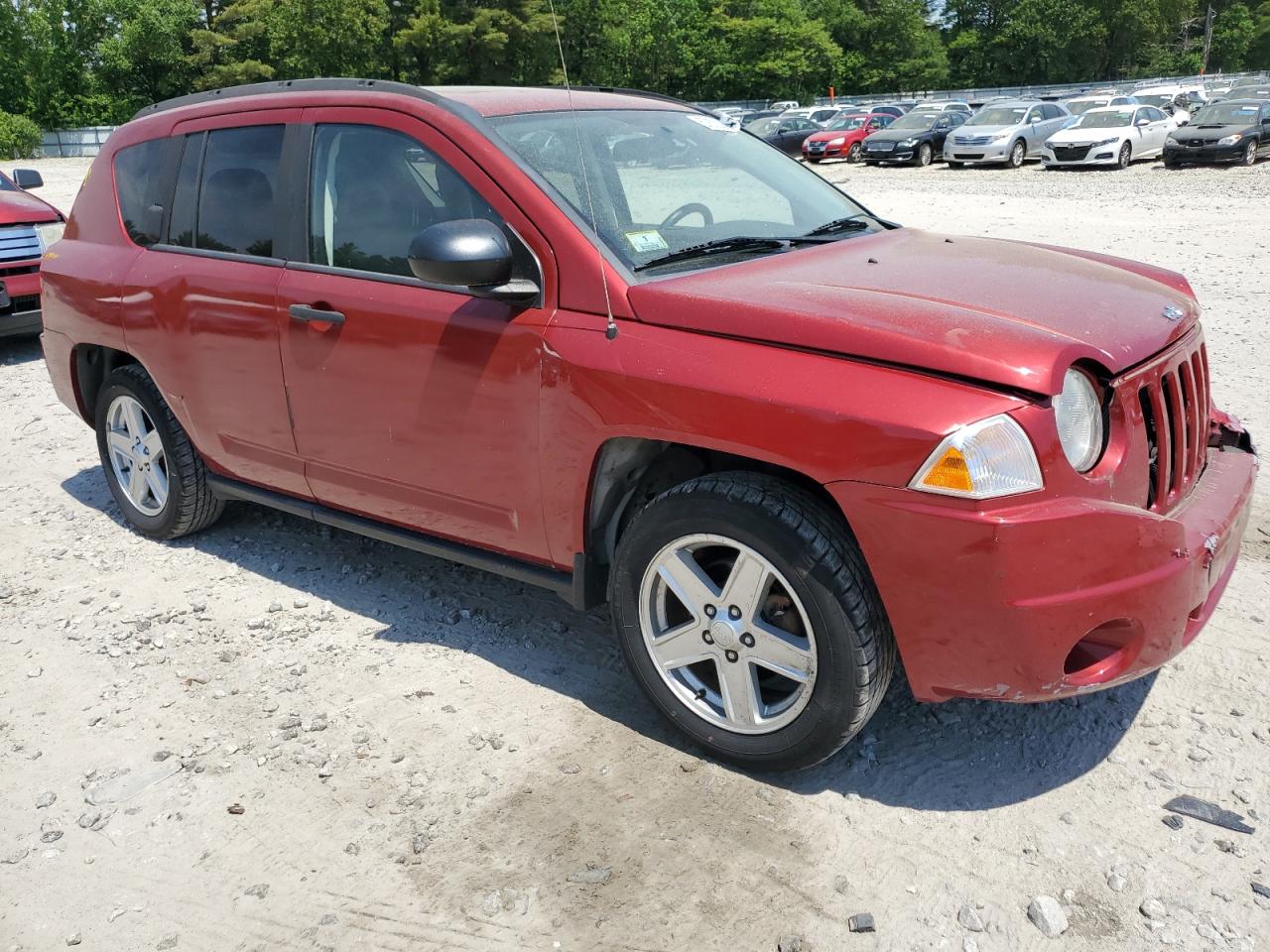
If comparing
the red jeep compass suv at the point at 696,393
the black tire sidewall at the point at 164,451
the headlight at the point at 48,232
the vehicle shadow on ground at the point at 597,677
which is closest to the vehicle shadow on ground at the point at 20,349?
the headlight at the point at 48,232

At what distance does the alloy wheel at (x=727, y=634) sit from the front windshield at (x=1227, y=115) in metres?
26.3

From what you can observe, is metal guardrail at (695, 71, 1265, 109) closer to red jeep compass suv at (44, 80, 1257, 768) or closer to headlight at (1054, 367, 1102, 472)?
red jeep compass suv at (44, 80, 1257, 768)

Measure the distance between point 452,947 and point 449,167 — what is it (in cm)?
231

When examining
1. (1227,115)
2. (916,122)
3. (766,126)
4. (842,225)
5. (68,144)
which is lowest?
(1227,115)

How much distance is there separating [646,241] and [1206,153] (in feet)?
81.6

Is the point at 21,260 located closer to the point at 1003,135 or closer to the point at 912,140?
the point at 1003,135

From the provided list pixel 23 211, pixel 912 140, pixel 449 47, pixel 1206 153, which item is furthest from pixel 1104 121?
pixel 449 47

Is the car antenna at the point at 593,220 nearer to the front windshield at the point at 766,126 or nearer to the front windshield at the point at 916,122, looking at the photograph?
the front windshield at the point at 916,122

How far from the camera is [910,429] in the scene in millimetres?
2691

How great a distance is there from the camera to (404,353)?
3.72 m

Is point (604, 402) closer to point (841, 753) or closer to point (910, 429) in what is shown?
point (910, 429)

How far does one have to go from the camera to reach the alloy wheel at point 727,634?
3.11m

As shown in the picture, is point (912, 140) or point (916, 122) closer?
point (912, 140)

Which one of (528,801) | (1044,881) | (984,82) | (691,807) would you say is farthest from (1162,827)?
(984,82)
